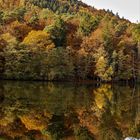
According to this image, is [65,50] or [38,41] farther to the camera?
[65,50]

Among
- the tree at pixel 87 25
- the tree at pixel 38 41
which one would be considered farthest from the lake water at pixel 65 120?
the tree at pixel 87 25

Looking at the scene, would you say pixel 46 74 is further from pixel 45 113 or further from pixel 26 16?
pixel 45 113

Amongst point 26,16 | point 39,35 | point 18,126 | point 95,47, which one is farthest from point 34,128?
point 26,16

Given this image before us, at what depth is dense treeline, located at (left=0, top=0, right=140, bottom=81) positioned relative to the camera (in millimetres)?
98312

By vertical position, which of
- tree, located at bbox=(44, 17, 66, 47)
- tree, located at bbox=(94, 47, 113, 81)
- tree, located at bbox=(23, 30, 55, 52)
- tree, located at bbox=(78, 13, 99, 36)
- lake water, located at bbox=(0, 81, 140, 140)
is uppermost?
tree, located at bbox=(78, 13, 99, 36)

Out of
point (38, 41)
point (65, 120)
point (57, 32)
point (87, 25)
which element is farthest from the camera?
point (87, 25)

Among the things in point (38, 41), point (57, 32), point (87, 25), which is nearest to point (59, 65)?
point (38, 41)

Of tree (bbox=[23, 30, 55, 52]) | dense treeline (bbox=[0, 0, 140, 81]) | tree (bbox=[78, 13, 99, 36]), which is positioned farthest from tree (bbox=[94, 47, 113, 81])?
tree (bbox=[78, 13, 99, 36])

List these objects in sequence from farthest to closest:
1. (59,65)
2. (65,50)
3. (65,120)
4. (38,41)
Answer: (65,50) → (38,41) → (59,65) → (65,120)

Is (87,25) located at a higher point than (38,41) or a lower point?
higher

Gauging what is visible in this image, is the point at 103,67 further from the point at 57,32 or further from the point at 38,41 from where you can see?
the point at 38,41

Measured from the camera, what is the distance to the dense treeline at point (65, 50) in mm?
98312

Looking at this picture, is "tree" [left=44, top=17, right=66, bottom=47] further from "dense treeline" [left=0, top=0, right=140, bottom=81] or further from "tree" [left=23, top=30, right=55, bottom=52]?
"tree" [left=23, top=30, right=55, bottom=52]

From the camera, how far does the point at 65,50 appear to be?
10806cm
